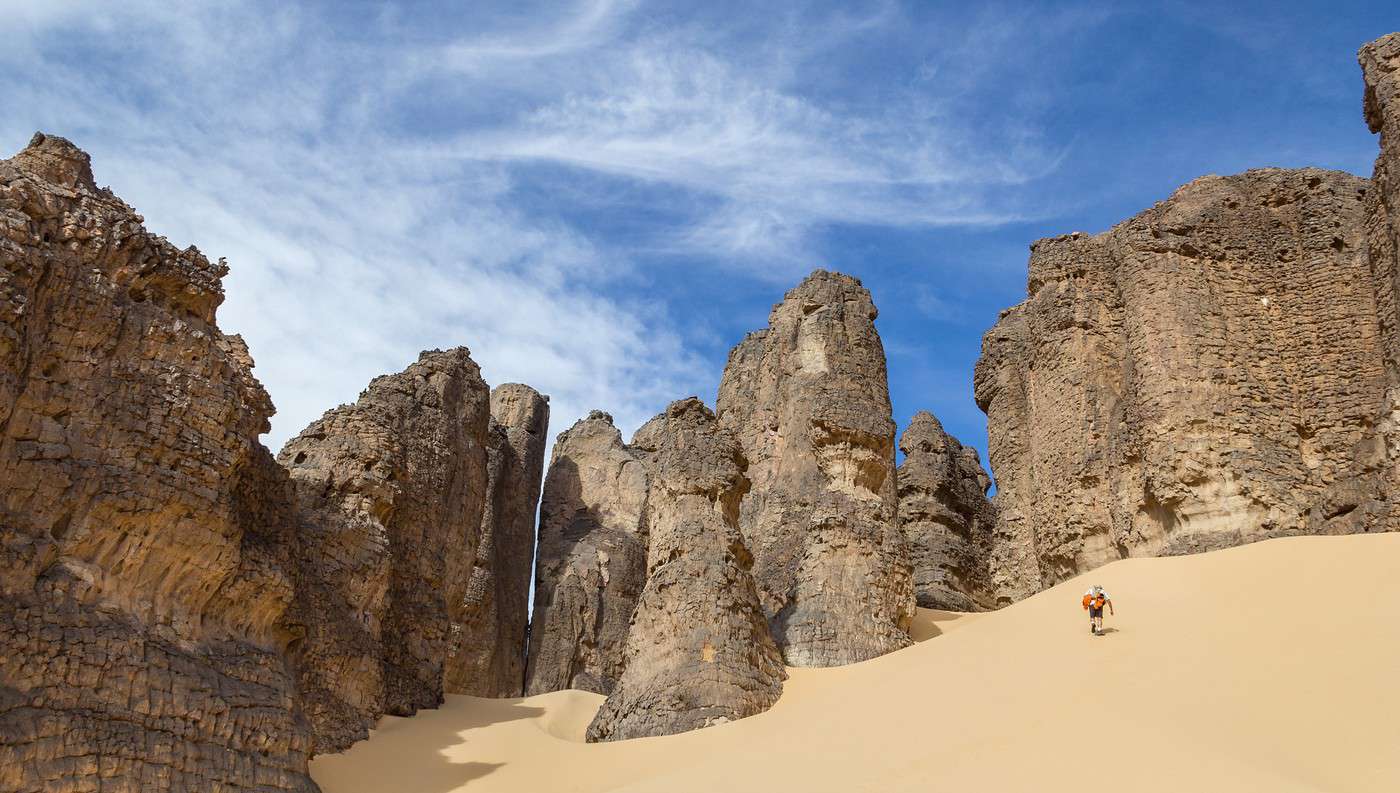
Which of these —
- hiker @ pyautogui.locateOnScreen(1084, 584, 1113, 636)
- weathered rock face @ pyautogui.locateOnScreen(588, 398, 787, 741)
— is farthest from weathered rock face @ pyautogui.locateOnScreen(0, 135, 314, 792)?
hiker @ pyautogui.locateOnScreen(1084, 584, 1113, 636)

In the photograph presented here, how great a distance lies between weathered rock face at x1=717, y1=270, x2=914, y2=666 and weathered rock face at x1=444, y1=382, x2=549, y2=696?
272 inches

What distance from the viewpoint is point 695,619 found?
16.6 meters

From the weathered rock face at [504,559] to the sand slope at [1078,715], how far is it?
30.6 feet

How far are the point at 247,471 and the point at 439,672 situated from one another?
17.3 ft

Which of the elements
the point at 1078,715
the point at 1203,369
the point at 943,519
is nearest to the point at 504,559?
the point at 943,519

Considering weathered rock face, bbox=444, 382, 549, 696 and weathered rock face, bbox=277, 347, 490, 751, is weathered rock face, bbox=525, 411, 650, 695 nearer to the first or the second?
weathered rock face, bbox=444, 382, 549, 696

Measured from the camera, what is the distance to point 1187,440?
19.0 meters

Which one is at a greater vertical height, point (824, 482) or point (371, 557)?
point (824, 482)

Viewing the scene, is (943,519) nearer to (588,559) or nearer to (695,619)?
(588,559)

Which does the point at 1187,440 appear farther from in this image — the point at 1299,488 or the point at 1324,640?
the point at 1324,640

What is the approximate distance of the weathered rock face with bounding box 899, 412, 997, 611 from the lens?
27906 millimetres

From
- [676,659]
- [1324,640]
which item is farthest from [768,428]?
[1324,640]

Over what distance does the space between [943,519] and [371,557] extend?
17064mm

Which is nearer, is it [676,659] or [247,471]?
[247,471]
